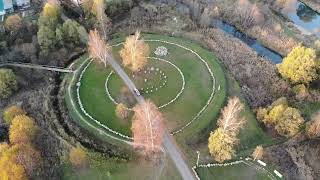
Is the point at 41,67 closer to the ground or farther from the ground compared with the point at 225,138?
farther from the ground

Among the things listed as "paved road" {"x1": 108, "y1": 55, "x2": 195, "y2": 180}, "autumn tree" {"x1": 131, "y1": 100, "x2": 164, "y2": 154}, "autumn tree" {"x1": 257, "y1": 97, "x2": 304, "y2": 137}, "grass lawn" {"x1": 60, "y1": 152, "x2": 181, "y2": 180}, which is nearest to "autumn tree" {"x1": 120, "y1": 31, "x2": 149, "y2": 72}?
"paved road" {"x1": 108, "y1": 55, "x2": 195, "y2": 180}

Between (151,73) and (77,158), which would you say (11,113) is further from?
(151,73)

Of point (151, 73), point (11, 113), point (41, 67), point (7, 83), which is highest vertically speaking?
point (41, 67)

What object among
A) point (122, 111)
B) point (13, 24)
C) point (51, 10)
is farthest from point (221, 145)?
point (13, 24)

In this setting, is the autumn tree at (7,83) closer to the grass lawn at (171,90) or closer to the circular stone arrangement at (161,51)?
the grass lawn at (171,90)

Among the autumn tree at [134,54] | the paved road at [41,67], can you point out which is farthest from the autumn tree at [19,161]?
the autumn tree at [134,54]

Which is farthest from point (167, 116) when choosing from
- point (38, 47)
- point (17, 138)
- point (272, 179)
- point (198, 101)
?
point (38, 47)

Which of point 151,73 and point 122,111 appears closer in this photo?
point 122,111
